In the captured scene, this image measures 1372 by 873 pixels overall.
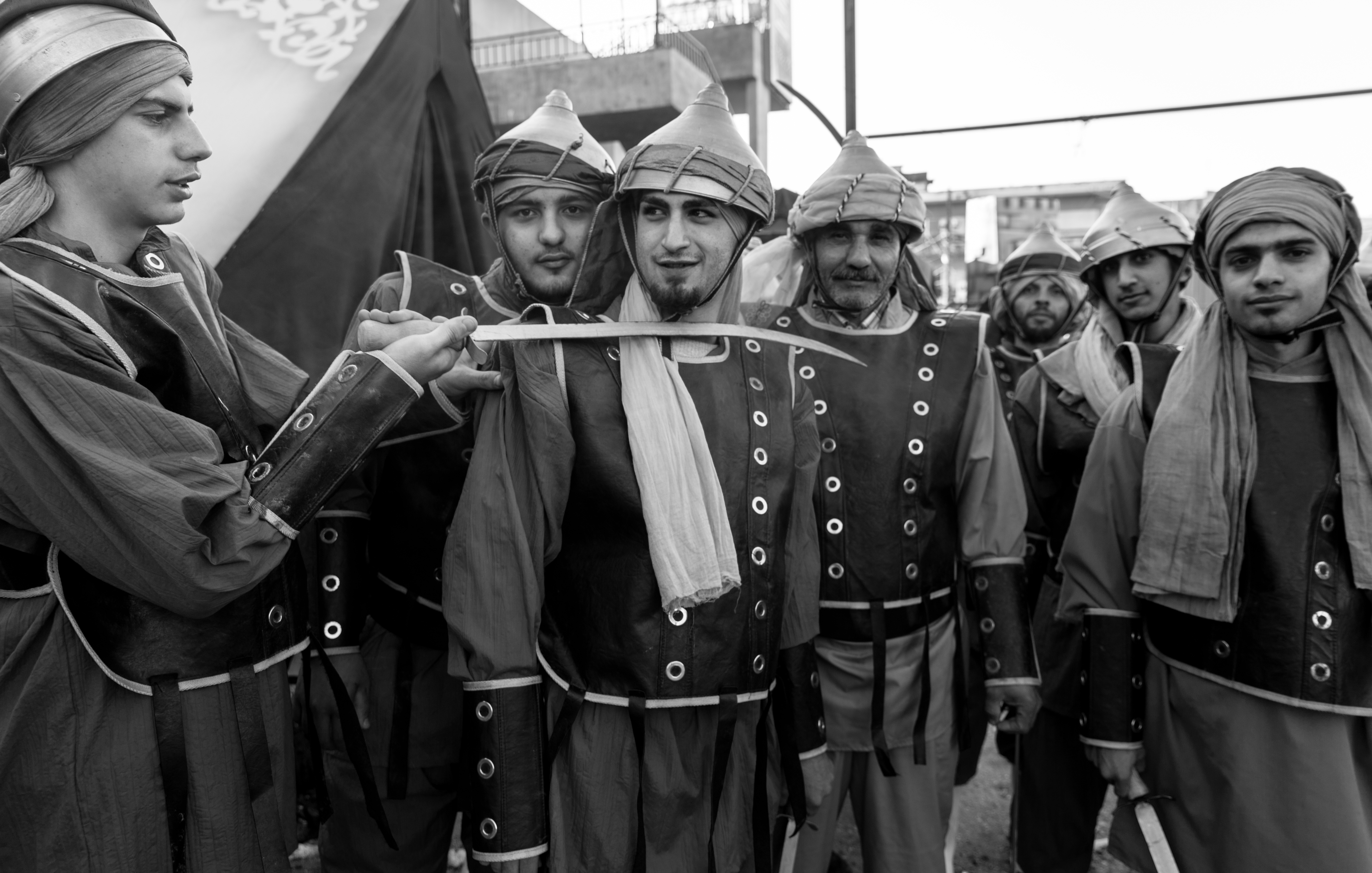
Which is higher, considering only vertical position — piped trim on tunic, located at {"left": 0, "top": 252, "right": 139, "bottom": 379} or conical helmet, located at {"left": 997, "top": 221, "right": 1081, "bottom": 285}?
conical helmet, located at {"left": 997, "top": 221, "right": 1081, "bottom": 285}

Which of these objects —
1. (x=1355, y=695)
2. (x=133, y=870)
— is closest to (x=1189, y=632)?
(x=1355, y=695)

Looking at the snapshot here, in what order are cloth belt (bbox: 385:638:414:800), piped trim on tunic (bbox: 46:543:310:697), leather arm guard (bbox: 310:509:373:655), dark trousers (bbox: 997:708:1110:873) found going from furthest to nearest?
dark trousers (bbox: 997:708:1110:873), cloth belt (bbox: 385:638:414:800), leather arm guard (bbox: 310:509:373:655), piped trim on tunic (bbox: 46:543:310:697)

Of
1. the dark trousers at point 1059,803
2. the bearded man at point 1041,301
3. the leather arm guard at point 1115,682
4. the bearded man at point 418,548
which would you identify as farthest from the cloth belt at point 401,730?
the bearded man at point 1041,301

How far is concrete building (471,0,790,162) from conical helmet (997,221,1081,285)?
29.4ft

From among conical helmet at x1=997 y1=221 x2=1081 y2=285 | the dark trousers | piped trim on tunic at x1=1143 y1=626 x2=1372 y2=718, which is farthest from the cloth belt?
conical helmet at x1=997 y1=221 x2=1081 y2=285

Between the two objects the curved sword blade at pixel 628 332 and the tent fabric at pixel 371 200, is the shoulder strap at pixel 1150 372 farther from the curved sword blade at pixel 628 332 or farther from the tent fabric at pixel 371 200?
the tent fabric at pixel 371 200

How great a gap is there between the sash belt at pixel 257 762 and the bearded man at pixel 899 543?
1409 mm

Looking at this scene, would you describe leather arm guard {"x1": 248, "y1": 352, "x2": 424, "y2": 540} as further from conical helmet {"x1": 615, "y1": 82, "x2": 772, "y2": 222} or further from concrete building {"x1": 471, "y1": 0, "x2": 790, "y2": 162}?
concrete building {"x1": 471, "y1": 0, "x2": 790, "y2": 162}

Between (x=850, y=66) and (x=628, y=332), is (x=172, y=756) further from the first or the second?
(x=850, y=66)

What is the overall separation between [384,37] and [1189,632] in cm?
372

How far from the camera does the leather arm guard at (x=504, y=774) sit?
1802 mm

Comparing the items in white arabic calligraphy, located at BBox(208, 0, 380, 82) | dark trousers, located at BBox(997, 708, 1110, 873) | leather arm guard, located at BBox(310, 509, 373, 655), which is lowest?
dark trousers, located at BBox(997, 708, 1110, 873)

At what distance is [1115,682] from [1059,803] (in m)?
0.97

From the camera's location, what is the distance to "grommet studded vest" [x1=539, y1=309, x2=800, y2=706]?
6.41 feet
